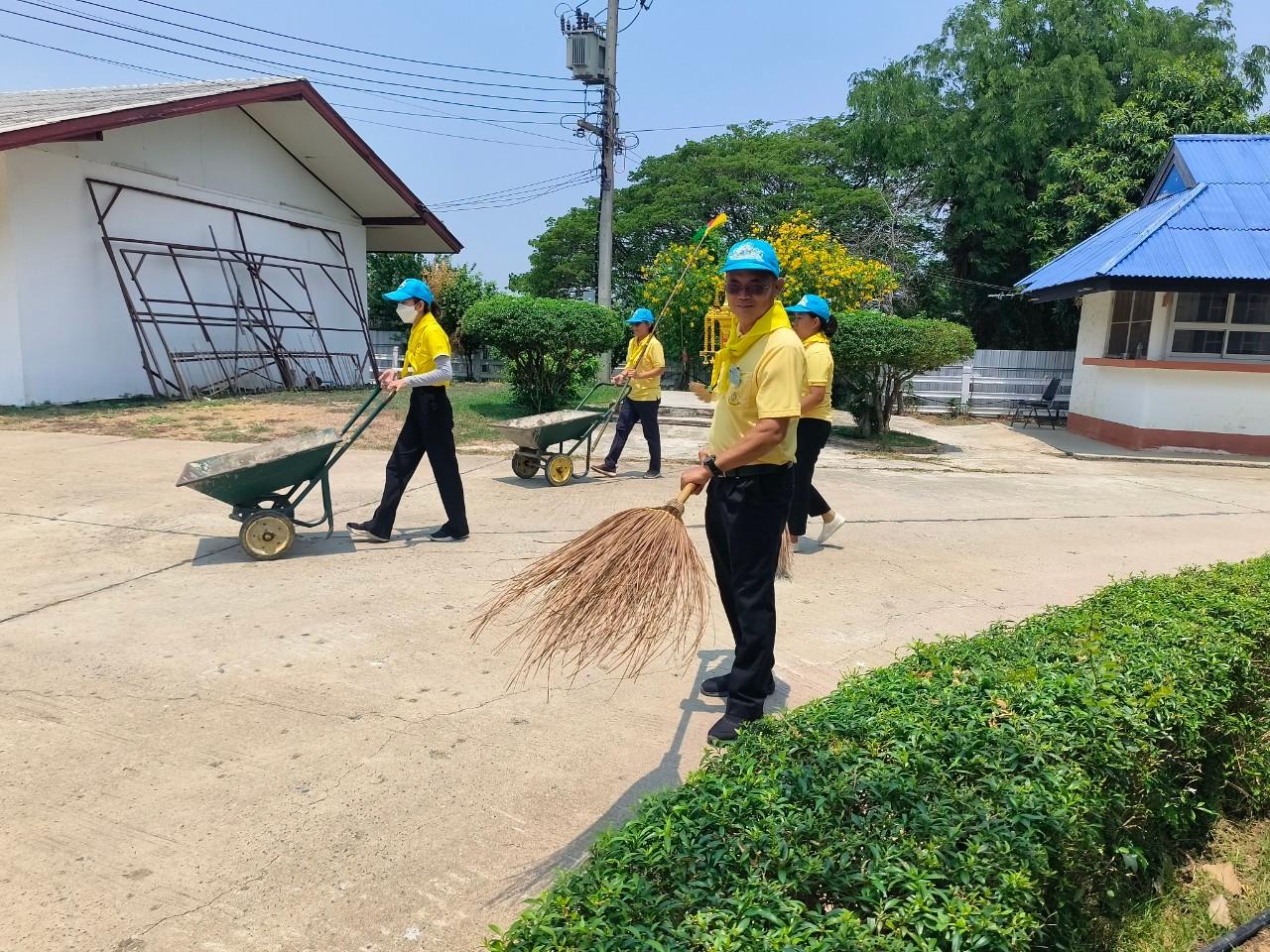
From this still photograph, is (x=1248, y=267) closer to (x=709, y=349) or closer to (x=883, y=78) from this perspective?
(x=709, y=349)

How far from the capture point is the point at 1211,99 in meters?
19.4

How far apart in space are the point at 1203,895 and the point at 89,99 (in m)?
18.4

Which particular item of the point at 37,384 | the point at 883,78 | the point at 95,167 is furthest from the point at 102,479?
the point at 883,78

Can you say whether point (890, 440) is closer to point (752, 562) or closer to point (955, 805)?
point (752, 562)

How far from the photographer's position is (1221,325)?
13.5 m

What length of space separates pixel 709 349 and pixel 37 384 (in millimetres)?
10767

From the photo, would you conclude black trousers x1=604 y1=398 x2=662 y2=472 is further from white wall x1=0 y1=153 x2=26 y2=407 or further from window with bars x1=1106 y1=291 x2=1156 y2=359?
window with bars x1=1106 y1=291 x2=1156 y2=359

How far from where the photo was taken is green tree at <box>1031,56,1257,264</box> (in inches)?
762

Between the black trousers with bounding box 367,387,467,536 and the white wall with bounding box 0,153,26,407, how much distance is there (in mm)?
9159

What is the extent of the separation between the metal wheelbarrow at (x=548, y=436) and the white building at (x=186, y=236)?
7.80 meters

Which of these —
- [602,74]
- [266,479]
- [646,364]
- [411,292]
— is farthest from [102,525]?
[602,74]

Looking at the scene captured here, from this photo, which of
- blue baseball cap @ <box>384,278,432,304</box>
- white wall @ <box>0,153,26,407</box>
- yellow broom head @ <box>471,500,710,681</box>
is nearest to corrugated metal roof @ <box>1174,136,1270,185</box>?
blue baseball cap @ <box>384,278,432,304</box>

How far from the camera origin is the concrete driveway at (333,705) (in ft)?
8.36

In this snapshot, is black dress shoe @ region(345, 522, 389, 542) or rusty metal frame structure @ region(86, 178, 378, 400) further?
rusty metal frame structure @ region(86, 178, 378, 400)
